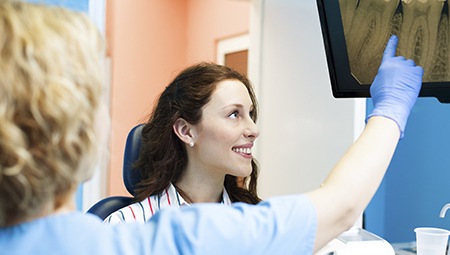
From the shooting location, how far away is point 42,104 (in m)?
0.66

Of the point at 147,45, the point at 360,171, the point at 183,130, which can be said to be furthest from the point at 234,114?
the point at 147,45

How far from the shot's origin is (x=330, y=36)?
1.44m

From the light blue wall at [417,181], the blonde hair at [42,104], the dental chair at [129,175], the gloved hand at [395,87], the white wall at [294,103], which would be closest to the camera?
the blonde hair at [42,104]

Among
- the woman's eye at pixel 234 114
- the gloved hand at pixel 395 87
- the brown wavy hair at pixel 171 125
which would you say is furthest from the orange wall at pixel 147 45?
the gloved hand at pixel 395 87

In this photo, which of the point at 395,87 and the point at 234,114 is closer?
the point at 395,87

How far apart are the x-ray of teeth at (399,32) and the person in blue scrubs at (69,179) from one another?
586 millimetres

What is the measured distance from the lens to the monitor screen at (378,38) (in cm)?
129

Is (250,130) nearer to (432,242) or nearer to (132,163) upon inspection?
(132,163)

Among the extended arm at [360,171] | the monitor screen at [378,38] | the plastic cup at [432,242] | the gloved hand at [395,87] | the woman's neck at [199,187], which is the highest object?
the monitor screen at [378,38]

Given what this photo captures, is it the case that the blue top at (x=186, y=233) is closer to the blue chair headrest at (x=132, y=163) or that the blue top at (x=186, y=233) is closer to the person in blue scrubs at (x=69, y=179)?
the person in blue scrubs at (x=69, y=179)

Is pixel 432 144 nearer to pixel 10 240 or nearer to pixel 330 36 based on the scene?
pixel 330 36

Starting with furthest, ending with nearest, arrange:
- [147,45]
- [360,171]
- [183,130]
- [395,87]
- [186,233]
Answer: [147,45] → [183,130] → [395,87] → [360,171] → [186,233]

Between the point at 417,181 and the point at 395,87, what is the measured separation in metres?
1.32

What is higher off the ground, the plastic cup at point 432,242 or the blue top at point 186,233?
the blue top at point 186,233
